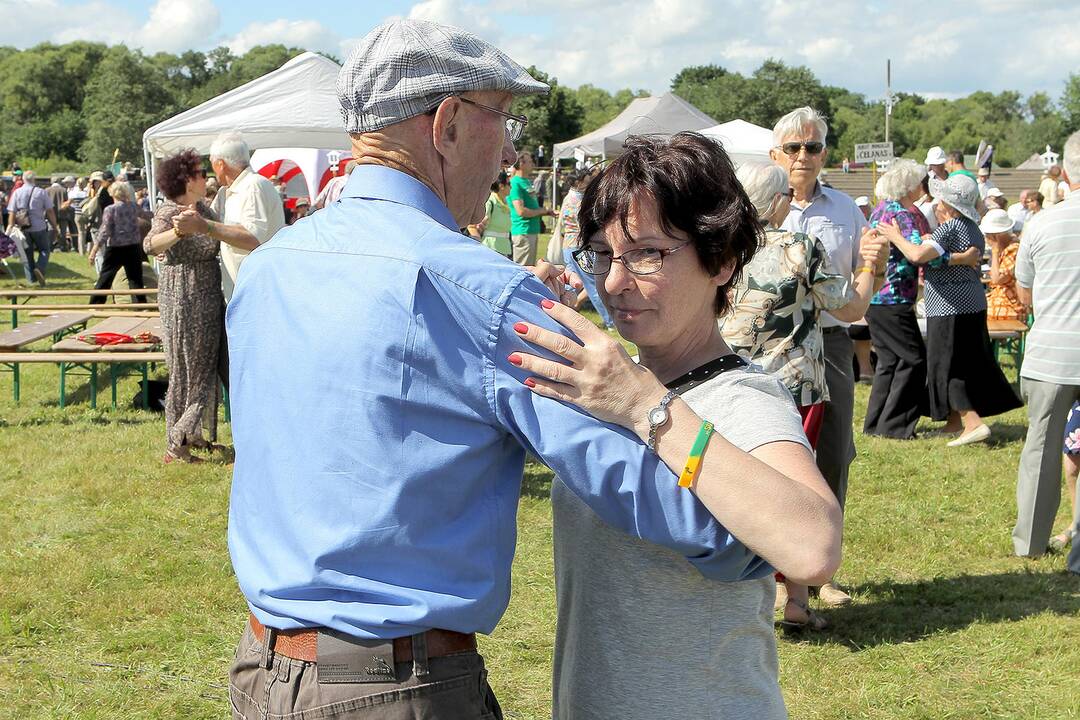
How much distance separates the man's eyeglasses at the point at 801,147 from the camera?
4.99m

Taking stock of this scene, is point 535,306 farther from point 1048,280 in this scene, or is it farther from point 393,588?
point 1048,280

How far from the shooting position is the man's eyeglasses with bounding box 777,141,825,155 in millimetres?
4988

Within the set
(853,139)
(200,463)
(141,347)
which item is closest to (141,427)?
(141,347)

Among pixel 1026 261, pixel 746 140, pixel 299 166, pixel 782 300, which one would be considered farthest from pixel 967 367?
pixel 299 166

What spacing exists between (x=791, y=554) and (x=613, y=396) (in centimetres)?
32

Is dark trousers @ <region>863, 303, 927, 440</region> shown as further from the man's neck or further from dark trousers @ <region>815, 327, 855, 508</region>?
dark trousers @ <region>815, 327, 855, 508</region>

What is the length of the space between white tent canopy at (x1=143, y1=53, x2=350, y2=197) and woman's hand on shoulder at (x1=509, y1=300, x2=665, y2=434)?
11561mm

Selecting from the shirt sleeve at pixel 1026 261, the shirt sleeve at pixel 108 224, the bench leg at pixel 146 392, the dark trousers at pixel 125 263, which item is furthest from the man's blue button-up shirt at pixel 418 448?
the dark trousers at pixel 125 263

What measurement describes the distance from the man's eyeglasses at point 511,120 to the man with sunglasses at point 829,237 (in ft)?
10.2

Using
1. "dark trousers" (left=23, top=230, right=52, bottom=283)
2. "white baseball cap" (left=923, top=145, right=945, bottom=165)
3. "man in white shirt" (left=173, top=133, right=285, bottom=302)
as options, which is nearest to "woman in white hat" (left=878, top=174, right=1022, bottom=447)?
"man in white shirt" (left=173, top=133, right=285, bottom=302)

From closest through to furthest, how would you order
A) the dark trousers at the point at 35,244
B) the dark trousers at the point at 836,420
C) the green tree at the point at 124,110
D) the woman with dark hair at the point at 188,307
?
1. the dark trousers at the point at 836,420
2. the woman with dark hair at the point at 188,307
3. the dark trousers at the point at 35,244
4. the green tree at the point at 124,110

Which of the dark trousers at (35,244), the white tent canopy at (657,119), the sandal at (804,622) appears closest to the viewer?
the sandal at (804,622)

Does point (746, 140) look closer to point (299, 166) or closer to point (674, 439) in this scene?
point (299, 166)

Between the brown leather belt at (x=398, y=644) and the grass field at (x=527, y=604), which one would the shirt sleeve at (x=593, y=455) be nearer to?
the brown leather belt at (x=398, y=644)
